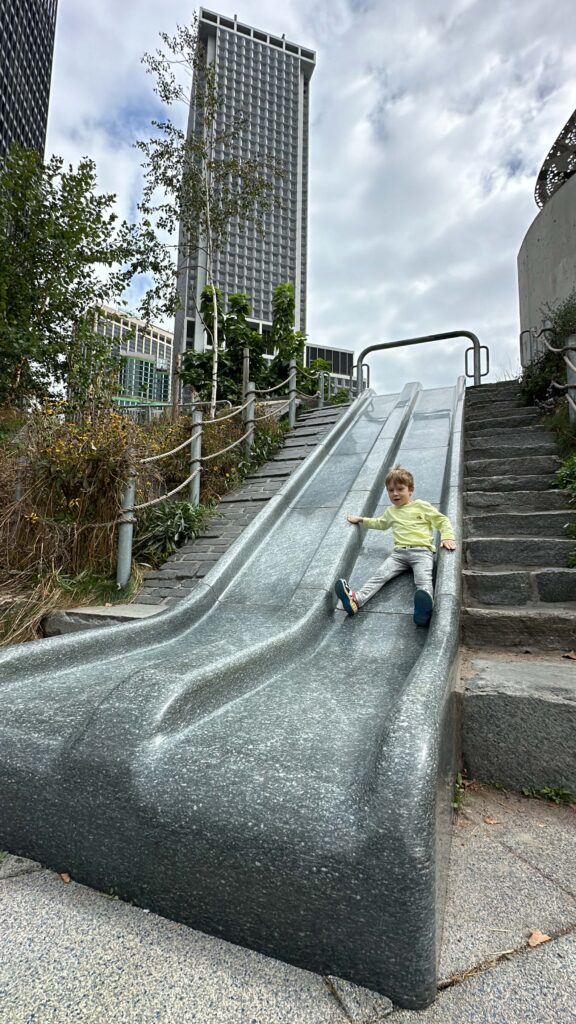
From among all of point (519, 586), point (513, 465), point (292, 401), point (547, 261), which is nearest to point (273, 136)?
point (547, 261)

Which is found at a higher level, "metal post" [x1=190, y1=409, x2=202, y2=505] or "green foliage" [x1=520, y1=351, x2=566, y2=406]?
"green foliage" [x1=520, y1=351, x2=566, y2=406]

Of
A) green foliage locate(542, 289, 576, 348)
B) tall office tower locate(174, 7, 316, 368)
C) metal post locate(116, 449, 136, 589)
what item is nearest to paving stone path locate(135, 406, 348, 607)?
metal post locate(116, 449, 136, 589)

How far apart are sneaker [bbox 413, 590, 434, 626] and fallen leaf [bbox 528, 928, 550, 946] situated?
5.82 feet

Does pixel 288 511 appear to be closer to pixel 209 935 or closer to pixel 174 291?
pixel 209 935

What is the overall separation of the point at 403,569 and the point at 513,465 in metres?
2.28

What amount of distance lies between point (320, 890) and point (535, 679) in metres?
1.61

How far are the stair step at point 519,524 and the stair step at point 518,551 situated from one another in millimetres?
227

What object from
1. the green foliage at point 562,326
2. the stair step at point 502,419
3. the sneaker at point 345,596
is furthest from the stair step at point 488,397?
the sneaker at point 345,596

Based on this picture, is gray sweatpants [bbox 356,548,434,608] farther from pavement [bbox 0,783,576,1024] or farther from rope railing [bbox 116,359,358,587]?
rope railing [bbox 116,359,358,587]

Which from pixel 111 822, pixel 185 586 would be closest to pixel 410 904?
pixel 111 822

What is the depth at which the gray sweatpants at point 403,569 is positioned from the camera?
352 centimetres

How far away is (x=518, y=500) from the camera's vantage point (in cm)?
460

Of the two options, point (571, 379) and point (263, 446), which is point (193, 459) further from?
point (571, 379)

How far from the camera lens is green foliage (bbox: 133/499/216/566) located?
5.05m
